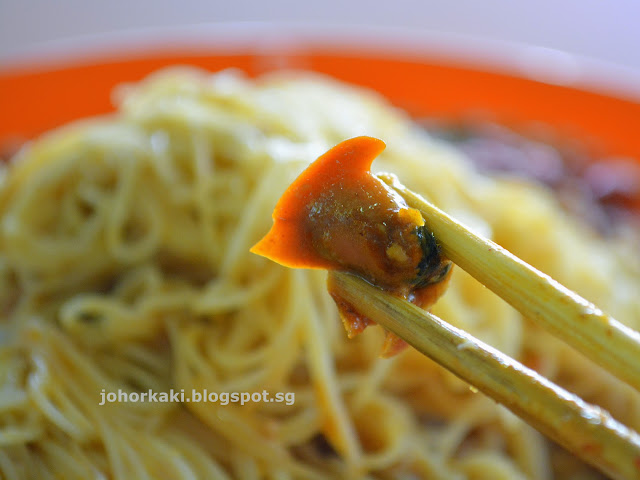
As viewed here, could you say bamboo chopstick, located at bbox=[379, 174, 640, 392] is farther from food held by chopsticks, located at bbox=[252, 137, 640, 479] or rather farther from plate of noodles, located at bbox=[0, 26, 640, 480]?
plate of noodles, located at bbox=[0, 26, 640, 480]

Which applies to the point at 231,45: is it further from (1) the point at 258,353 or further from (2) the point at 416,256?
(2) the point at 416,256

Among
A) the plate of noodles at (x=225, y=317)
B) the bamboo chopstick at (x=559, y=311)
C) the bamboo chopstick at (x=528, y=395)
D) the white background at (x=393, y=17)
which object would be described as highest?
the white background at (x=393, y=17)

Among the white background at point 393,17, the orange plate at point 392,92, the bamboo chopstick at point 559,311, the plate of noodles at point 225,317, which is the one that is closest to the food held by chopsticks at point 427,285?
the bamboo chopstick at point 559,311

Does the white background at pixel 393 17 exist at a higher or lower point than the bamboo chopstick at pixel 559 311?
higher

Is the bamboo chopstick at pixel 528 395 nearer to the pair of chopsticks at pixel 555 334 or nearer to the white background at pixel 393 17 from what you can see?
the pair of chopsticks at pixel 555 334

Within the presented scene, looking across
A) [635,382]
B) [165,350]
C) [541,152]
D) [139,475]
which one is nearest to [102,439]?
[139,475]

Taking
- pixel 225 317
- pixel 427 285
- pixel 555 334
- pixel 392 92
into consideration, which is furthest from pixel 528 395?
pixel 392 92

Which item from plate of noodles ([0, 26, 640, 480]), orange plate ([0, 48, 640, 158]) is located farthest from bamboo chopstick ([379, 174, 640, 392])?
orange plate ([0, 48, 640, 158])
